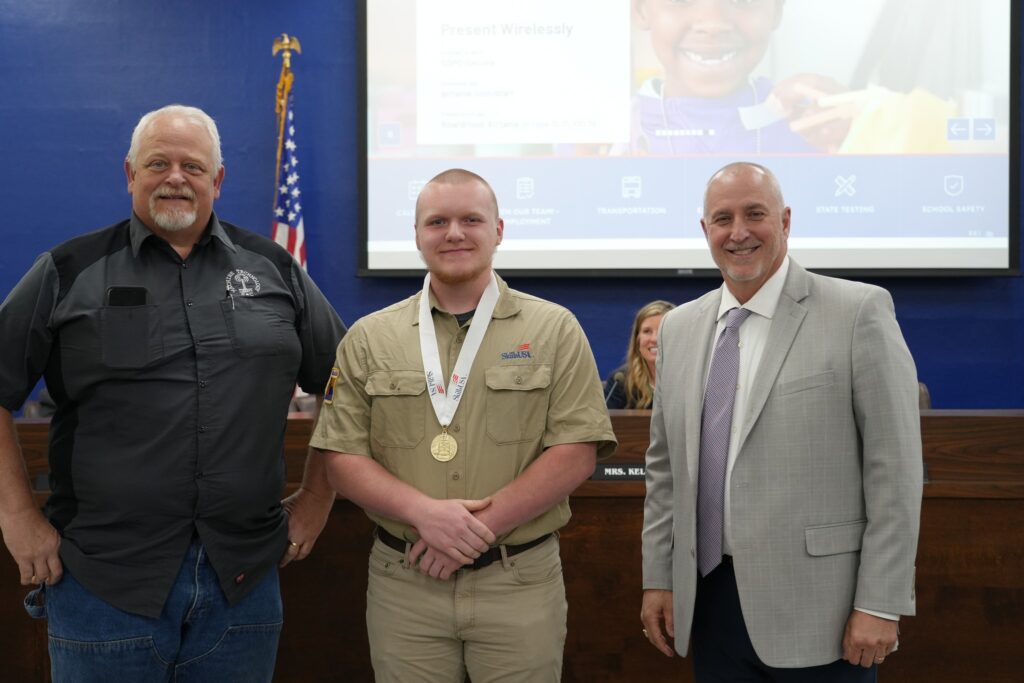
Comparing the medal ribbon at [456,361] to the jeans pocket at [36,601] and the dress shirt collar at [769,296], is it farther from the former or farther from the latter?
the jeans pocket at [36,601]

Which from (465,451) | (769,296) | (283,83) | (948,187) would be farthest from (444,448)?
(948,187)

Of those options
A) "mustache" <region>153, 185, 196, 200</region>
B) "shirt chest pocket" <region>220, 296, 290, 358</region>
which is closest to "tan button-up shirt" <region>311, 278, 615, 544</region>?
"shirt chest pocket" <region>220, 296, 290, 358</region>

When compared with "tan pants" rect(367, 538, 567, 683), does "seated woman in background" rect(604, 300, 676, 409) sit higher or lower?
higher

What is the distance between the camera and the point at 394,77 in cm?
530

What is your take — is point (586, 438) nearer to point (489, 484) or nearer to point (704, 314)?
point (489, 484)

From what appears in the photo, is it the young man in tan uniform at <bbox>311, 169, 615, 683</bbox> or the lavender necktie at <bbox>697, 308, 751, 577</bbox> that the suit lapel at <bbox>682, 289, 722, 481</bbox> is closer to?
the lavender necktie at <bbox>697, 308, 751, 577</bbox>

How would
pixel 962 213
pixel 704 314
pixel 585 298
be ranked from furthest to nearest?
pixel 585 298, pixel 962 213, pixel 704 314

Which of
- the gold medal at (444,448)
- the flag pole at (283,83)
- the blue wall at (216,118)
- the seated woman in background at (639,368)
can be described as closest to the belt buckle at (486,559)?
the gold medal at (444,448)

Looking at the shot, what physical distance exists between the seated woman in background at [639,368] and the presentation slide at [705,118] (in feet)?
3.44

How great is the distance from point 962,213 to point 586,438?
4.16 m

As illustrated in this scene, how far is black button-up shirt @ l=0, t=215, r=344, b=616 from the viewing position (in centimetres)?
179

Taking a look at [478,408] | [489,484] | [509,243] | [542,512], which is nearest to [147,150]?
[478,408]

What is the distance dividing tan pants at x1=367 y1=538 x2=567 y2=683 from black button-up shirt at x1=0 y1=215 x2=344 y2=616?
31 cm

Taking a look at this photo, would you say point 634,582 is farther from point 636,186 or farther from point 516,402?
point 636,186
